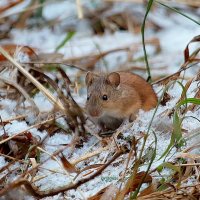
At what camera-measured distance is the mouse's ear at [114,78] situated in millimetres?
3857

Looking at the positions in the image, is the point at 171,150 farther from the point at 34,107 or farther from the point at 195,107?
the point at 34,107

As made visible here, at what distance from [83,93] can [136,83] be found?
862mm

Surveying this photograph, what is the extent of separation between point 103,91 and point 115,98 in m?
0.09

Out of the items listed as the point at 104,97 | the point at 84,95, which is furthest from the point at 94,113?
the point at 84,95

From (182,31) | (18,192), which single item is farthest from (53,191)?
(182,31)

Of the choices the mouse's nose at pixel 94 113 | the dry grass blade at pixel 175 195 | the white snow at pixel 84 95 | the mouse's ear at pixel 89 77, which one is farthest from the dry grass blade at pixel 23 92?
the dry grass blade at pixel 175 195

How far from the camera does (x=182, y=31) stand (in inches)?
252

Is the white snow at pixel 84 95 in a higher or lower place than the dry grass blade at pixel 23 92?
lower

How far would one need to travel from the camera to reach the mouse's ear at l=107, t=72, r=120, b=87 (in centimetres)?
386

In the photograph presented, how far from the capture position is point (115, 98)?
4008 millimetres

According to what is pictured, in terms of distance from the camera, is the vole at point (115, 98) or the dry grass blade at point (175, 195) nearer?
the dry grass blade at point (175, 195)

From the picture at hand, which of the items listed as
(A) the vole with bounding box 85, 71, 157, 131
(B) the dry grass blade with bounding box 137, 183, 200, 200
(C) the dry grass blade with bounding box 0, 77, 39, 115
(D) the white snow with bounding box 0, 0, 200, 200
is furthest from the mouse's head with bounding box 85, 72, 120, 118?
(B) the dry grass blade with bounding box 137, 183, 200, 200

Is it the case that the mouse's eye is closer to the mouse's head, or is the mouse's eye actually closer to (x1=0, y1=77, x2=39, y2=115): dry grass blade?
the mouse's head

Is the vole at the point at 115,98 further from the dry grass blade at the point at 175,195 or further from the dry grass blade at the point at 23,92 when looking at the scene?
the dry grass blade at the point at 175,195
